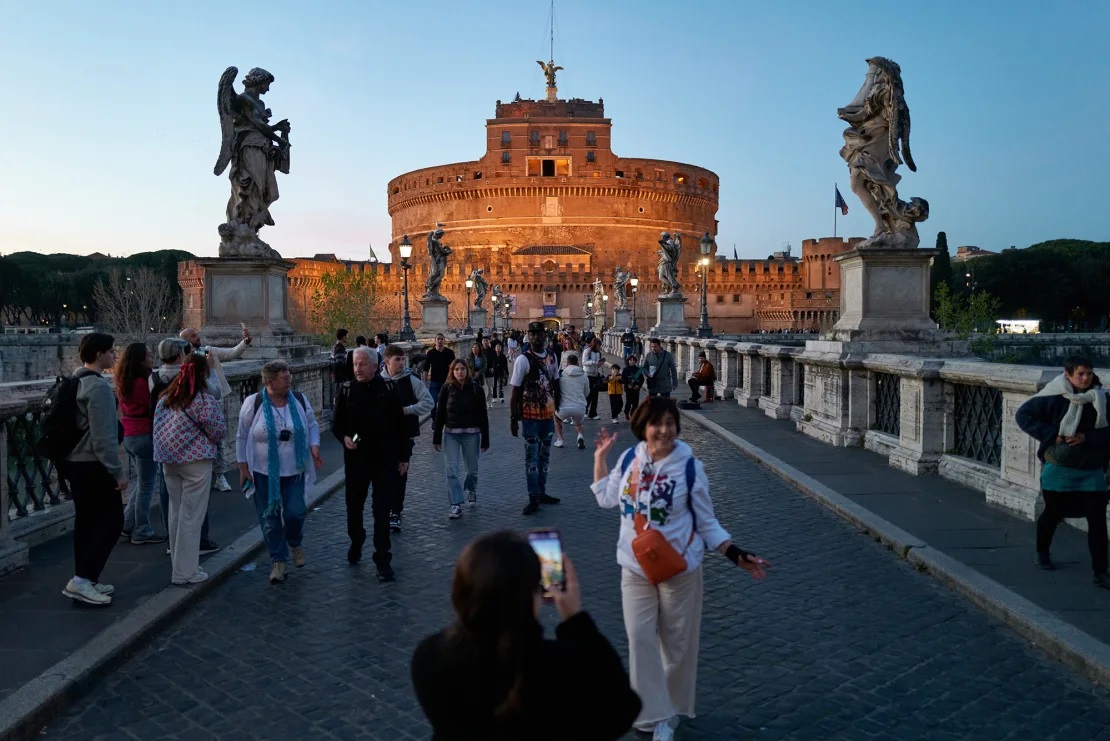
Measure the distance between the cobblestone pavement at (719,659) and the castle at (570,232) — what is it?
76.1m

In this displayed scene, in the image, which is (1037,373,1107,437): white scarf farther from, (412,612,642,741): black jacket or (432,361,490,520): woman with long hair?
(432,361,490,520): woman with long hair

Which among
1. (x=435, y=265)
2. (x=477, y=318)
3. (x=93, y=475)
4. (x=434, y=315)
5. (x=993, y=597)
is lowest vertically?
(x=993, y=597)

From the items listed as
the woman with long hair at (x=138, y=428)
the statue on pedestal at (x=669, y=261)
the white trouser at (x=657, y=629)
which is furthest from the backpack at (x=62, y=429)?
the statue on pedestal at (x=669, y=261)

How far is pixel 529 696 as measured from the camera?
5.90 ft

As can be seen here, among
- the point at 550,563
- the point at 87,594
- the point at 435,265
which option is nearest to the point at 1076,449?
the point at 550,563

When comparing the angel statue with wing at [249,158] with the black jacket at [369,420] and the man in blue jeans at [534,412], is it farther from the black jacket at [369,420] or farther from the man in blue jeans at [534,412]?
the black jacket at [369,420]

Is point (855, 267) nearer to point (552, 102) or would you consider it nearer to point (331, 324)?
point (331, 324)

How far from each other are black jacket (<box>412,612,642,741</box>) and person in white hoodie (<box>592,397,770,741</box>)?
149cm

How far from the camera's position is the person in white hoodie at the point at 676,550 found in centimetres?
334

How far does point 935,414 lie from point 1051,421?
10.7 ft

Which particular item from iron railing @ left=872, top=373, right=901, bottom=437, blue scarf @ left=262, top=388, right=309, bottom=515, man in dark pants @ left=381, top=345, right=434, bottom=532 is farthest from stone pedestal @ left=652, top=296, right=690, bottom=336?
blue scarf @ left=262, top=388, right=309, bottom=515

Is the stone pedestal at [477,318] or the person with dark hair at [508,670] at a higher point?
the stone pedestal at [477,318]

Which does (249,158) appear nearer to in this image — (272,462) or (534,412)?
(534,412)

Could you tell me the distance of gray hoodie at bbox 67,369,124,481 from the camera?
4.75 m
